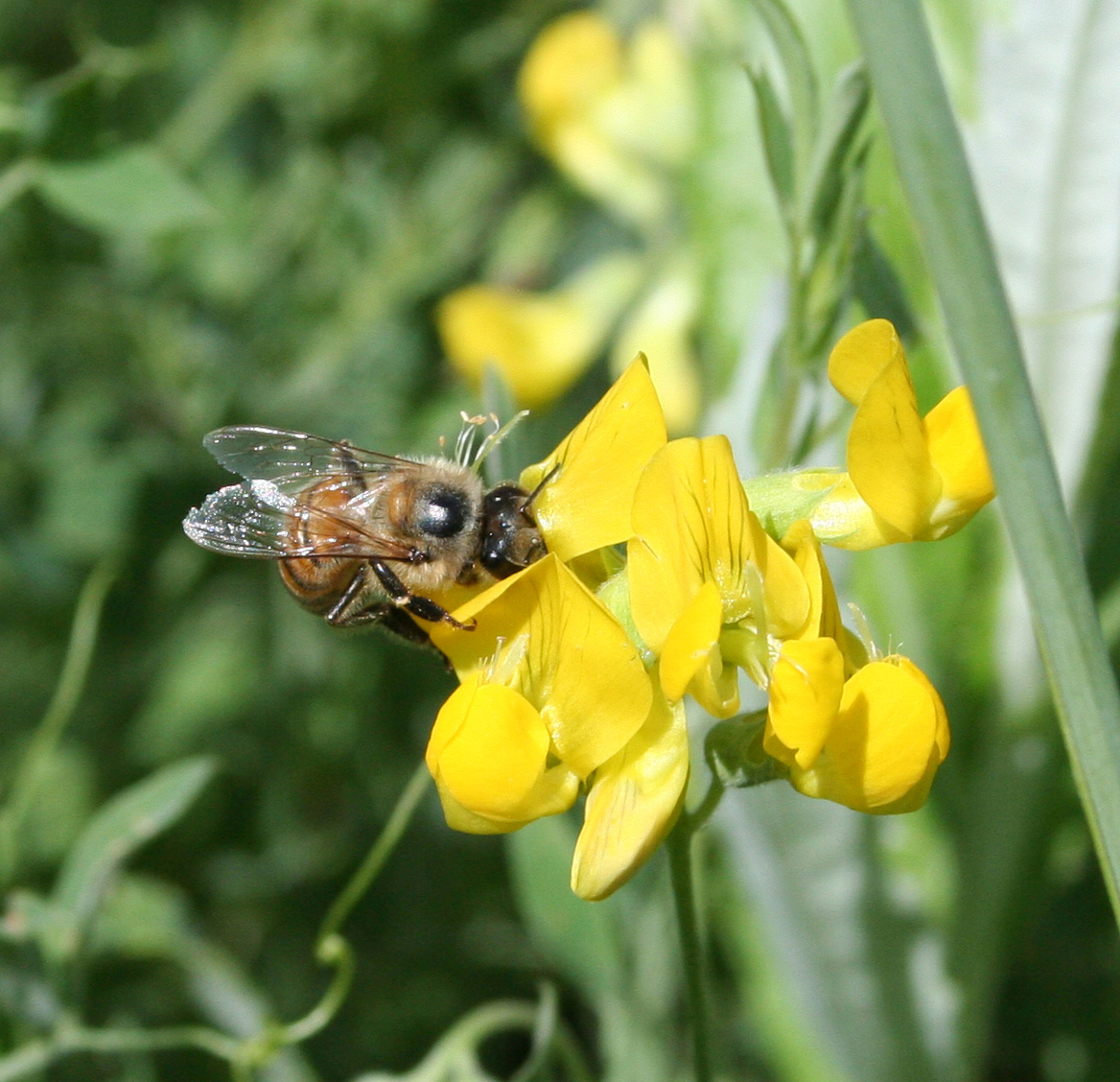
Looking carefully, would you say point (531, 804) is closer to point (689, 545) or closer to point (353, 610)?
point (689, 545)

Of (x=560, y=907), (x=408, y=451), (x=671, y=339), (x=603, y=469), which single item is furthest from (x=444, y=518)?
(x=671, y=339)

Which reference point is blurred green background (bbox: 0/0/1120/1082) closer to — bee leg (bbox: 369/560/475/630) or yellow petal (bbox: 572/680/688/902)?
bee leg (bbox: 369/560/475/630)

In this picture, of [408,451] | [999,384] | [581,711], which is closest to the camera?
[999,384]

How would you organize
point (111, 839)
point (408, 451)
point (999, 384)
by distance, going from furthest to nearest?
point (408, 451), point (111, 839), point (999, 384)

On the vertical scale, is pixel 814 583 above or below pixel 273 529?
below

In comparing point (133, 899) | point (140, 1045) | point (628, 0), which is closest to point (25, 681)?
point (133, 899)

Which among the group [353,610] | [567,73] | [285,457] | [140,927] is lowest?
[140,927]

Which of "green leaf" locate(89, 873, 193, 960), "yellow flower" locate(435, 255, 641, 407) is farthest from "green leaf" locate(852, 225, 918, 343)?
"yellow flower" locate(435, 255, 641, 407)

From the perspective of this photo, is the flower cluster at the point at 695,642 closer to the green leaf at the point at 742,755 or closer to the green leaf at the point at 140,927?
the green leaf at the point at 742,755
